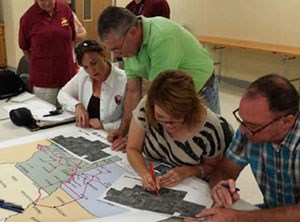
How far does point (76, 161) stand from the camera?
1.60m

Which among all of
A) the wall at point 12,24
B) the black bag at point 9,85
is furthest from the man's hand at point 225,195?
the wall at point 12,24

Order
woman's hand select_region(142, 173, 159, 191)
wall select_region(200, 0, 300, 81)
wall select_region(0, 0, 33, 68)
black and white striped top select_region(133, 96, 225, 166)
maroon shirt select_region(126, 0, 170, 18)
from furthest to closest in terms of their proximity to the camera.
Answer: wall select_region(0, 0, 33, 68)
wall select_region(200, 0, 300, 81)
maroon shirt select_region(126, 0, 170, 18)
black and white striped top select_region(133, 96, 225, 166)
woman's hand select_region(142, 173, 159, 191)

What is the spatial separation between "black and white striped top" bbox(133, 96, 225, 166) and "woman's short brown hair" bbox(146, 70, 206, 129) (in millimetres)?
57

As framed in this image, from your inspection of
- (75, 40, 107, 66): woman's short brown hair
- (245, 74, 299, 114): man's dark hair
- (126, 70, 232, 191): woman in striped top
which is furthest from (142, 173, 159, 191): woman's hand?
(75, 40, 107, 66): woman's short brown hair

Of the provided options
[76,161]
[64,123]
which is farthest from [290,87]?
[64,123]

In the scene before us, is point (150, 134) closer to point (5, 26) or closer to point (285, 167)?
point (285, 167)

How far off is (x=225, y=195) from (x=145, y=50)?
0.84m

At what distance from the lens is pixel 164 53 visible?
5.78 feet

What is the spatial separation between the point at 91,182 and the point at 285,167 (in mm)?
683

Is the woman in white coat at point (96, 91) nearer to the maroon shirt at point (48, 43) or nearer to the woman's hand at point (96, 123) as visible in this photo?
the woman's hand at point (96, 123)

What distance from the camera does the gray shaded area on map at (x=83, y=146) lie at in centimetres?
166

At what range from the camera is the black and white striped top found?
59.0 inches

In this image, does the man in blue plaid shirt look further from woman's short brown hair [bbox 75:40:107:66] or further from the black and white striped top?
woman's short brown hair [bbox 75:40:107:66]

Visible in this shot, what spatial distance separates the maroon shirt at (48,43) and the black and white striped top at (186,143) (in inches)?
55.2
